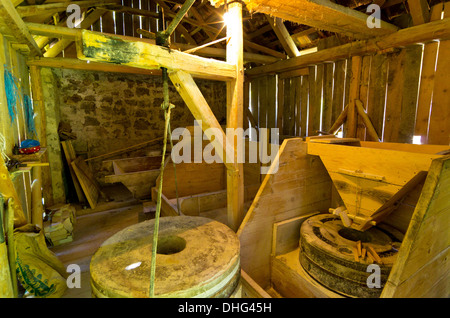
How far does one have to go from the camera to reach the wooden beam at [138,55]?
58.1 inches

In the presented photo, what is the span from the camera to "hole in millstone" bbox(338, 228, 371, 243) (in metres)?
2.55

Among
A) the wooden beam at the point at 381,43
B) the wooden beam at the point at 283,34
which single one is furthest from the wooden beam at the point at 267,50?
the wooden beam at the point at 283,34

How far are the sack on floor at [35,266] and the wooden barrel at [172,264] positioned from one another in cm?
118

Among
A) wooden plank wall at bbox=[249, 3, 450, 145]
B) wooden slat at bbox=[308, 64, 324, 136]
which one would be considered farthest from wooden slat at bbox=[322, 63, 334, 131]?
wooden slat at bbox=[308, 64, 324, 136]

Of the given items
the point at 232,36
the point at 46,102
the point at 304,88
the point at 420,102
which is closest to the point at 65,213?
the point at 46,102

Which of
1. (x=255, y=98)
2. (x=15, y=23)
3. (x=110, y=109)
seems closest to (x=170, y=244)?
(x=15, y=23)

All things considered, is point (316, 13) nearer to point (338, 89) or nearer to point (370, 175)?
point (370, 175)

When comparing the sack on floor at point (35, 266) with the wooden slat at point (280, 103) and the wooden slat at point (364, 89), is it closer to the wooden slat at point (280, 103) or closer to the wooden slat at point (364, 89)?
the wooden slat at point (364, 89)

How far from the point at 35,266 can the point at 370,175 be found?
3653 mm

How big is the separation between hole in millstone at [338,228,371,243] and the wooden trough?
0.83 ft

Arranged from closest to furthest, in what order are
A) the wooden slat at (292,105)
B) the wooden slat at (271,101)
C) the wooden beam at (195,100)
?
the wooden beam at (195,100) < the wooden slat at (292,105) < the wooden slat at (271,101)

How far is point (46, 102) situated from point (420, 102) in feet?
22.4

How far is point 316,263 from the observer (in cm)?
228

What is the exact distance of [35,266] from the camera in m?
2.59
